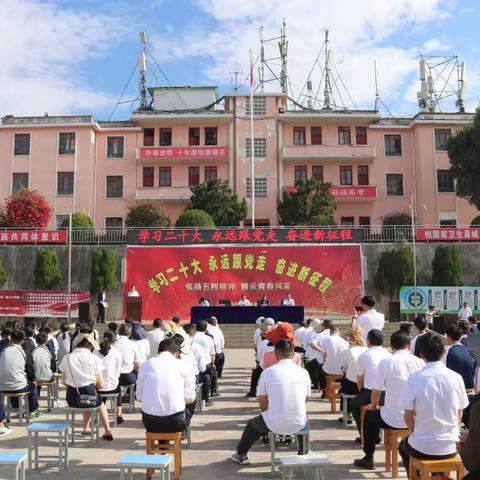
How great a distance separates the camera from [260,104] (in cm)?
3488

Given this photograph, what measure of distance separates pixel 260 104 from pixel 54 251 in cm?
1632

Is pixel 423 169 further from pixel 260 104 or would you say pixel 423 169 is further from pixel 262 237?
pixel 262 237

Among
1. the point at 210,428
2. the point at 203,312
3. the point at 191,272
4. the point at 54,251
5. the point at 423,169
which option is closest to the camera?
the point at 210,428

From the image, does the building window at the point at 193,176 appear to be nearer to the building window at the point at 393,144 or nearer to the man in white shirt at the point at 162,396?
the building window at the point at 393,144

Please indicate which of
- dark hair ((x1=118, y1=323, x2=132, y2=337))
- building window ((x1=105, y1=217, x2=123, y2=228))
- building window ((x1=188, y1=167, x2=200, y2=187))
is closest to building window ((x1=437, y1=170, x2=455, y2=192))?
building window ((x1=188, y1=167, x2=200, y2=187))

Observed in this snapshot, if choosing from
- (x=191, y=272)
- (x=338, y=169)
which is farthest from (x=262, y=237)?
(x=338, y=169)

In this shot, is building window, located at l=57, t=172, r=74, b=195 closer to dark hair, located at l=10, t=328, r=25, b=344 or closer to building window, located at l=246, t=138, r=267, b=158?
building window, located at l=246, t=138, r=267, b=158

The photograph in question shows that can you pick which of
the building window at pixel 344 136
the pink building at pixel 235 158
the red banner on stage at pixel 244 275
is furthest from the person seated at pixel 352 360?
the building window at pixel 344 136

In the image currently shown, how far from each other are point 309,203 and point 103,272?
38.3ft

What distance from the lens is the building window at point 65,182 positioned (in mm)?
34562

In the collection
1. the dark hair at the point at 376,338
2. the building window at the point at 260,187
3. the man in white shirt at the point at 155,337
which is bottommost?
the man in white shirt at the point at 155,337

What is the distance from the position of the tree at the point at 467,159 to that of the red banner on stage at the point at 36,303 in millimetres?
20729

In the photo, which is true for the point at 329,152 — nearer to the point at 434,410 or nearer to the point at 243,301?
the point at 243,301

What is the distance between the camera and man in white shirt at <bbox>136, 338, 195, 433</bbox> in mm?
5848
